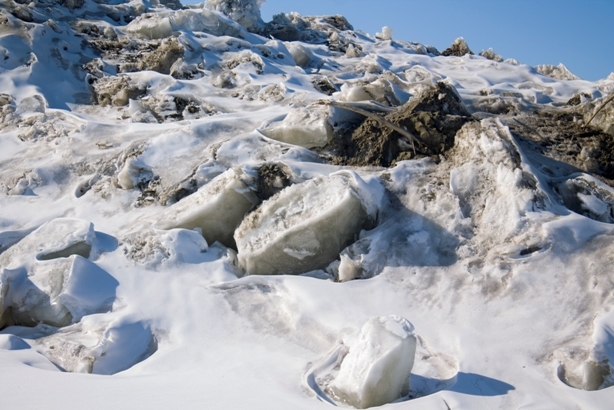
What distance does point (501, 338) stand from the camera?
92.4 inches

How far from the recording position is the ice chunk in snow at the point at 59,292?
279 cm

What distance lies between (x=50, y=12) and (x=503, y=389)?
6.83m

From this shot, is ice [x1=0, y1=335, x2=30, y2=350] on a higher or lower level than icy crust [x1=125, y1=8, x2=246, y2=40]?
lower

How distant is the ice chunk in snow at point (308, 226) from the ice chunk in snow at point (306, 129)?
71 centimetres

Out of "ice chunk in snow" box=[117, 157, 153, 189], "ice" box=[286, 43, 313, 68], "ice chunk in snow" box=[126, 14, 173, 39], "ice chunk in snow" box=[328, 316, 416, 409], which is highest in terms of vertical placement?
"ice" box=[286, 43, 313, 68]

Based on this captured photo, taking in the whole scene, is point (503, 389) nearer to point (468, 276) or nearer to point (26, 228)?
point (468, 276)

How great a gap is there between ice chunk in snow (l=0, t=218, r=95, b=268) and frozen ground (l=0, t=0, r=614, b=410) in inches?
0.5

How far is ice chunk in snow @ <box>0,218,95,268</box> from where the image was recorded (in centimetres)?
311

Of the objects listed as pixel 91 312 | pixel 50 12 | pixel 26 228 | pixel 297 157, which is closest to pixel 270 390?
pixel 91 312

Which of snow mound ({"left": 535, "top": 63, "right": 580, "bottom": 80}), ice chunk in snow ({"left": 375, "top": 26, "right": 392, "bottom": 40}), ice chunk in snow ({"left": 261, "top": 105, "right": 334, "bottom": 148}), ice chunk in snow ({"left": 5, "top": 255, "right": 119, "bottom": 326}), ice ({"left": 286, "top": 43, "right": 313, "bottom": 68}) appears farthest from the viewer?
ice chunk in snow ({"left": 375, "top": 26, "right": 392, "bottom": 40})

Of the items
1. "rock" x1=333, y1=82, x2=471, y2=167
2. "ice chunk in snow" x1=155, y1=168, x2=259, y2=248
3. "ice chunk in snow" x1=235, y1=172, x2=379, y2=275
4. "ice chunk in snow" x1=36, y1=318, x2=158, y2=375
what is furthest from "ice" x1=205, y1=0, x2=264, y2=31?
"ice chunk in snow" x1=36, y1=318, x2=158, y2=375

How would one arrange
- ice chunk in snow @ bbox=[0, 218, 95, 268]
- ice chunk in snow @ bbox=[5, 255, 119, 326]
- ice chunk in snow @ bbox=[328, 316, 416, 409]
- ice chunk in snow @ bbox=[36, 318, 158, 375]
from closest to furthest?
ice chunk in snow @ bbox=[328, 316, 416, 409], ice chunk in snow @ bbox=[36, 318, 158, 375], ice chunk in snow @ bbox=[5, 255, 119, 326], ice chunk in snow @ bbox=[0, 218, 95, 268]

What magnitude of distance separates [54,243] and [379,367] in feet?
6.63

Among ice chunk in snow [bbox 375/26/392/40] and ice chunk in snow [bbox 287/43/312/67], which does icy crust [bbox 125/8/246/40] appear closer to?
ice chunk in snow [bbox 287/43/312/67]
